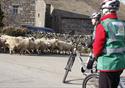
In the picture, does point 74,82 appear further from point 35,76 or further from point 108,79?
point 108,79

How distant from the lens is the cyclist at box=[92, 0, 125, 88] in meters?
7.05

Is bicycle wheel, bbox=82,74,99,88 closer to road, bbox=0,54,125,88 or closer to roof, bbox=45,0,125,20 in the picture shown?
road, bbox=0,54,125,88

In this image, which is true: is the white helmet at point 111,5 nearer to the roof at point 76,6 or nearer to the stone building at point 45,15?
the stone building at point 45,15

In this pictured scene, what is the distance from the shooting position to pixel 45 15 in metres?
51.9

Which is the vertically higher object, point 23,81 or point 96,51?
point 96,51

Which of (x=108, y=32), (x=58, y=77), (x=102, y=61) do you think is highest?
(x=108, y=32)

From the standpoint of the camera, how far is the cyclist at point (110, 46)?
23.1 ft

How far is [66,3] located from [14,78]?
42.4 metres

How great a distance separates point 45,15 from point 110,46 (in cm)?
4498

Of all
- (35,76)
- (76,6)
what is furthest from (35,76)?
(76,6)

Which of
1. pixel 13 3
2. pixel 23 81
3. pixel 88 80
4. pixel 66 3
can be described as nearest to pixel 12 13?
pixel 13 3

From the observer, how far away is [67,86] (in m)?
12.0

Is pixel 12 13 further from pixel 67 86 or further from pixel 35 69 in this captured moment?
pixel 67 86

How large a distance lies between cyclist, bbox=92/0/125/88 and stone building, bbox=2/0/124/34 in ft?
143
